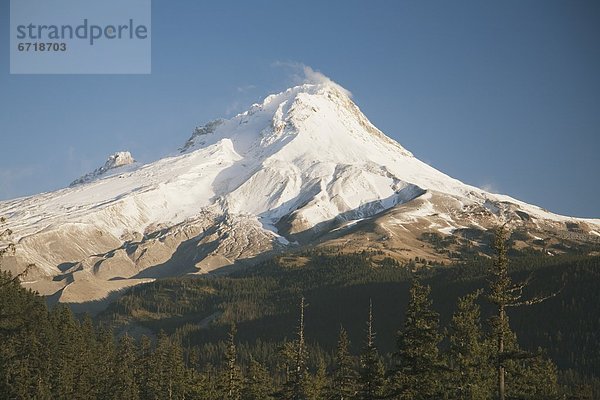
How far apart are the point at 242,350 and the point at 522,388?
149745mm

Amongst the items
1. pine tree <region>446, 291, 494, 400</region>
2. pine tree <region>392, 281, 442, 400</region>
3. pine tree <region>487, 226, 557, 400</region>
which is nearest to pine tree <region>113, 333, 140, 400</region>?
pine tree <region>446, 291, 494, 400</region>

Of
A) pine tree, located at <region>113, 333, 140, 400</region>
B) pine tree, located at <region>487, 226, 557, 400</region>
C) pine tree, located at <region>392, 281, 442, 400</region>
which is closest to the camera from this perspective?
pine tree, located at <region>487, 226, 557, 400</region>

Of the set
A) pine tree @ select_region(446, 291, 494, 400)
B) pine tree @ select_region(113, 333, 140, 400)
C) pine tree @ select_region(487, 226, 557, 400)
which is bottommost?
pine tree @ select_region(113, 333, 140, 400)

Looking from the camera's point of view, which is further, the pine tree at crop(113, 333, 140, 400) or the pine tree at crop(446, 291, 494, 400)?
the pine tree at crop(113, 333, 140, 400)

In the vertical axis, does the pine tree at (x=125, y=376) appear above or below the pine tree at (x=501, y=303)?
below

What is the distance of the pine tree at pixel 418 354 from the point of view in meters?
38.4

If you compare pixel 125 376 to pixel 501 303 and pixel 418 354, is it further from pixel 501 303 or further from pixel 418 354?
pixel 501 303

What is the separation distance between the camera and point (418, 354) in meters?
38.3

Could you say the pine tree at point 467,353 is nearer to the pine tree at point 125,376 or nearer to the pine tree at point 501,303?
the pine tree at point 501,303

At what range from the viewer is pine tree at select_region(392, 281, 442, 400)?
1512 inches

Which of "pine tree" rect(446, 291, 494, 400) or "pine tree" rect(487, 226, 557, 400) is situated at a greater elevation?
"pine tree" rect(487, 226, 557, 400)

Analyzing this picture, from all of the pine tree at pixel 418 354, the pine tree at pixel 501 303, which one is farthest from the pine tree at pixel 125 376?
the pine tree at pixel 501 303

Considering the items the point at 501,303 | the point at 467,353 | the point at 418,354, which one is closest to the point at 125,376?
the point at 467,353

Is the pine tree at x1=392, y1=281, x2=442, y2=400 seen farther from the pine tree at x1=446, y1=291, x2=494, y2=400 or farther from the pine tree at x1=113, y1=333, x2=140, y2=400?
the pine tree at x1=113, y1=333, x2=140, y2=400
